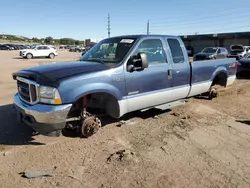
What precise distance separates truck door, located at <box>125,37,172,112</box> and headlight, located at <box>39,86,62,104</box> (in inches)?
55.7

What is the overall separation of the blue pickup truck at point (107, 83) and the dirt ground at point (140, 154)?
403 millimetres

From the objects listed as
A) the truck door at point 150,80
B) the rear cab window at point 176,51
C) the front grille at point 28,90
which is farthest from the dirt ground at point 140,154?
the rear cab window at point 176,51

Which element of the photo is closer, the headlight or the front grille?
the headlight

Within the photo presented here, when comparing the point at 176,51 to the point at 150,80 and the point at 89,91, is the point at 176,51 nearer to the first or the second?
the point at 150,80

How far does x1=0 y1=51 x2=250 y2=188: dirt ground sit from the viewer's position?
3445mm

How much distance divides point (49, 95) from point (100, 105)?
1.30 m

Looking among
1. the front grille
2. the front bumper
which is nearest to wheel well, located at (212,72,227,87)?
the front bumper

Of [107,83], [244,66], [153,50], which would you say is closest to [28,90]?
[107,83]

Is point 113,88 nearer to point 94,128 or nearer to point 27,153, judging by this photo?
point 94,128

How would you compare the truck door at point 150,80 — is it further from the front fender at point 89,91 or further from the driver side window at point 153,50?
the front fender at point 89,91

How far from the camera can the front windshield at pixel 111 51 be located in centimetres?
514

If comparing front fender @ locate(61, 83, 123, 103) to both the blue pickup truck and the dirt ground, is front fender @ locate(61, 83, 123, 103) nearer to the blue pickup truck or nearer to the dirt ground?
the blue pickup truck

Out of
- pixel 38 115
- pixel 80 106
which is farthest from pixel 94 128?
pixel 38 115

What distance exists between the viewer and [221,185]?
3.32 m
